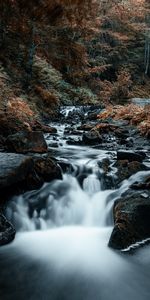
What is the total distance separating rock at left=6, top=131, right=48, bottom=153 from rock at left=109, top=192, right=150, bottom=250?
11.8 ft

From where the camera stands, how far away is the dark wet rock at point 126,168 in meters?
6.57

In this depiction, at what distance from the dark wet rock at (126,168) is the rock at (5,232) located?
244 centimetres

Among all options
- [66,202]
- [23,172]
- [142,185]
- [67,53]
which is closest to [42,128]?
[66,202]

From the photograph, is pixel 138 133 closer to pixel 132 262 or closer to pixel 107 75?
pixel 132 262

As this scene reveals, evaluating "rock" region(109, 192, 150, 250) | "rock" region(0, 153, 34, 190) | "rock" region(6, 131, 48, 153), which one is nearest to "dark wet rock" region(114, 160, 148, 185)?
"rock" region(109, 192, 150, 250)

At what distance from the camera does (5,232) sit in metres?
4.68

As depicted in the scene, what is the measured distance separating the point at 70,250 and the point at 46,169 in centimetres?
211

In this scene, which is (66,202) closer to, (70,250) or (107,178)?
(107,178)

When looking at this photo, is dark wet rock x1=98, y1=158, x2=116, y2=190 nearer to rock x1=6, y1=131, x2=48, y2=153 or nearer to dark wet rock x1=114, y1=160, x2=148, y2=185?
dark wet rock x1=114, y1=160, x2=148, y2=185

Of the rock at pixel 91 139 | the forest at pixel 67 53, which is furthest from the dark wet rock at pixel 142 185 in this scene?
the rock at pixel 91 139

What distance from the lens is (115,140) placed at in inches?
433

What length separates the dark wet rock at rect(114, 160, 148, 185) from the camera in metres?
6.57

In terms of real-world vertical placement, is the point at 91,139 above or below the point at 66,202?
below

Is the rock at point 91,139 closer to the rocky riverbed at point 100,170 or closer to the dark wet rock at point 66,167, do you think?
the rocky riverbed at point 100,170
